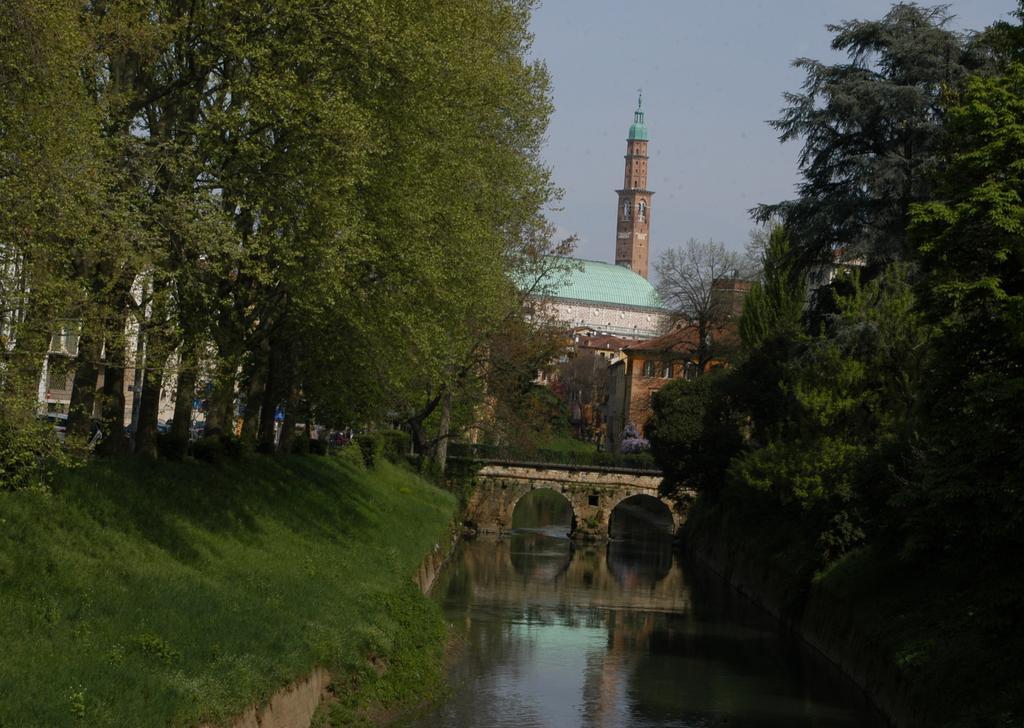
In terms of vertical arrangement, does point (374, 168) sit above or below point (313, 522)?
above

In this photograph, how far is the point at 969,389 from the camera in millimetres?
20156

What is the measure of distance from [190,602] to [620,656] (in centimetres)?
1543

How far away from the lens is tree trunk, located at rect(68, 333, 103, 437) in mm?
18953

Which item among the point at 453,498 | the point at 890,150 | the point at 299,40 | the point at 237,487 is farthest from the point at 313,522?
the point at 453,498

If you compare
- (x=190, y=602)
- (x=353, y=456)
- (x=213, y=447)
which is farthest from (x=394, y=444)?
(x=190, y=602)

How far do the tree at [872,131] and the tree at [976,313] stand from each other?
44.6ft

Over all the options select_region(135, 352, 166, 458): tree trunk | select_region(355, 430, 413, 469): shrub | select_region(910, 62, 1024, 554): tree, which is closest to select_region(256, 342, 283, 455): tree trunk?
select_region(135, 352, 166, 458): tree trunk

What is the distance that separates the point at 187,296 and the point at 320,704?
25.1ft

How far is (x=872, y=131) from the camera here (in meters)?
37.3

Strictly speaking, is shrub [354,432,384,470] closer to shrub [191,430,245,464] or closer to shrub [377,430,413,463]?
shrub [377,430,413,463]

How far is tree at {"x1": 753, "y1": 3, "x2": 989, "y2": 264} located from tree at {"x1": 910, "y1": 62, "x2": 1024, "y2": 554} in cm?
1358

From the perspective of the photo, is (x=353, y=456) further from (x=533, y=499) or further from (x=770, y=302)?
(x=533, y=499)

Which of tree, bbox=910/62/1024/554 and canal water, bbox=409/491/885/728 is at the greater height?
tree, bbox=910/62/1024/554

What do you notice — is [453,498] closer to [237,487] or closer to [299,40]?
[237,487]
